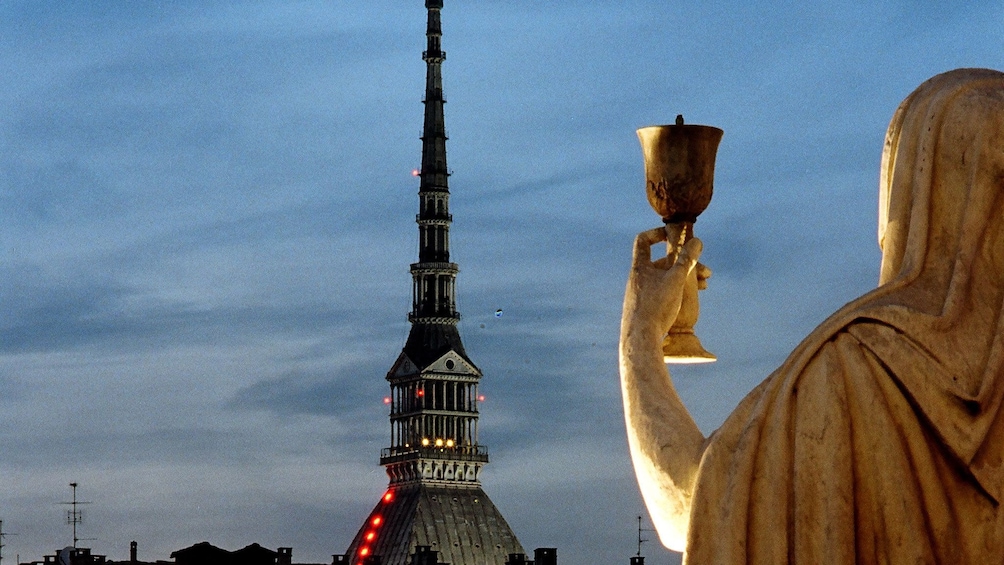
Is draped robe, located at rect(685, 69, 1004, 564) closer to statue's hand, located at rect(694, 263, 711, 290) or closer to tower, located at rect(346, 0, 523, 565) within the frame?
statue's hand, located at rect(694, 263, 711, 290)

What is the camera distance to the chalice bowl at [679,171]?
7.96m

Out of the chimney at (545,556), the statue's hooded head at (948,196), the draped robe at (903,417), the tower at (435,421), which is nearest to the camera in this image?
the draped robe at (903,417)

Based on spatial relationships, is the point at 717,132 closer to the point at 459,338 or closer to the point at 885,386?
the point at 885,386

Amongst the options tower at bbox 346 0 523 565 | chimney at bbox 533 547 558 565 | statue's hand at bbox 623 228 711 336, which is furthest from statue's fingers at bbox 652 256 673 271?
tower at bbox 346 0 523 565

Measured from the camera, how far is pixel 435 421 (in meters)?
124

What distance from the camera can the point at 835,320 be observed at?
7.48 meters

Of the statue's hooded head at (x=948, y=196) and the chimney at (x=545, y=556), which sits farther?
the chimney at (x=545, y=556)

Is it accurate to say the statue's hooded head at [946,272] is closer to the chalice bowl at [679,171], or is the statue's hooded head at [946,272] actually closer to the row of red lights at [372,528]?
the chalice bowl at [679,171]

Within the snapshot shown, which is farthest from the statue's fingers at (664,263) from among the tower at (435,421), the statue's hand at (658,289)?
the tower at (435,421)

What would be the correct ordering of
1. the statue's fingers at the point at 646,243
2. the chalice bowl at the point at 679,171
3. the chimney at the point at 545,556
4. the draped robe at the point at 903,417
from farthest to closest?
the chimney at the point at 545,556 < the statue's fingers at the point at 646,243 < the chalice bowl at the point at 679,171 < the draped robe at the point at 903,417

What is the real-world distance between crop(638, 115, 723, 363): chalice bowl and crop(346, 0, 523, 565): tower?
110 metres

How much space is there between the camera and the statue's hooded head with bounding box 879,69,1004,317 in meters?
7.46

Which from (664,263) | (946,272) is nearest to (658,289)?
(664,263)

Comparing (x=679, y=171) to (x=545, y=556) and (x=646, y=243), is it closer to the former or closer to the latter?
(x=646, y=243)
